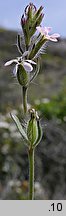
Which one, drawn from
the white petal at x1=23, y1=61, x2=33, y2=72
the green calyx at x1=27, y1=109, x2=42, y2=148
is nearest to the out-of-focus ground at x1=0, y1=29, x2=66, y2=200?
the green calyx at x1=27, y1=109, x2=42, y2=148

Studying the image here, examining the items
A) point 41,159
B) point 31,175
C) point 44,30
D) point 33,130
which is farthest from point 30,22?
point 41,159

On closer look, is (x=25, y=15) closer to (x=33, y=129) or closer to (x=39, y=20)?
(x=39, y=20)

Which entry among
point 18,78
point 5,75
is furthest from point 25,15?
point 5,75

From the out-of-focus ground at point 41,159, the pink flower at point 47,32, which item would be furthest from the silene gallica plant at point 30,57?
the out-of-focus ground at point 41,159

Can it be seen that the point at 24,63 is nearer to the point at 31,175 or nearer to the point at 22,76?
the point at 22,76

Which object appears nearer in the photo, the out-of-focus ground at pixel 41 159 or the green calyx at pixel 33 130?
the green calyx at pixel 33 130

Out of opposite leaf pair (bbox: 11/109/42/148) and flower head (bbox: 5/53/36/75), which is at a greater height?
flower head (bbox: 5/53/36/75)

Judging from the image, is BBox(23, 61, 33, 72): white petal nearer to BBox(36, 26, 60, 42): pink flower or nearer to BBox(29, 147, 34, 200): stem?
BBox(36, 26, 60, 42): pink flower

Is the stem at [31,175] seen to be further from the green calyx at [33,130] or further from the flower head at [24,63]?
the flower head at [24,63]
